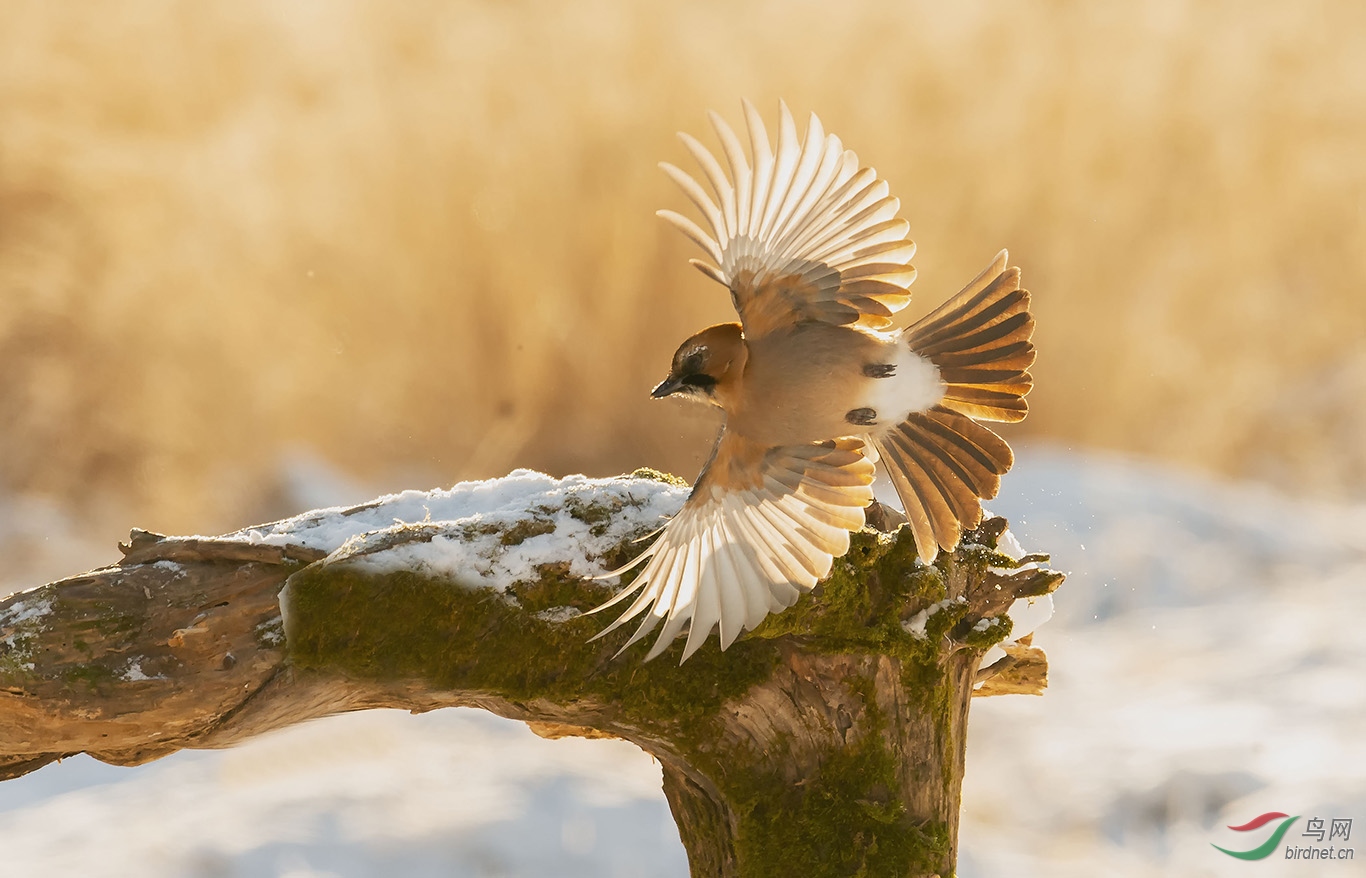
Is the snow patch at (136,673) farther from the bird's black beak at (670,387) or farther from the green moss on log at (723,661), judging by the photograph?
the bird's black beak at (670,387)

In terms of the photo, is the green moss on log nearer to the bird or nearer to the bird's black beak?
the bird

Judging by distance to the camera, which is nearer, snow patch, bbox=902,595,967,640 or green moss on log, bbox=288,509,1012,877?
green moss on log, bbox=288,509,1012,877

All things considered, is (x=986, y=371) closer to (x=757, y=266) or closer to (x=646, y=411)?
(x=757, y=266)

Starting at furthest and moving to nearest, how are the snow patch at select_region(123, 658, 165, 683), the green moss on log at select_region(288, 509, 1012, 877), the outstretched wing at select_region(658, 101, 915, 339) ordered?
the outstretched wing at select_region(658, 101, 915, 339) < the green moss on log at select_region(288, 509, 1012, 877) < the snow patch at select_region(123, 658, 165, 683)

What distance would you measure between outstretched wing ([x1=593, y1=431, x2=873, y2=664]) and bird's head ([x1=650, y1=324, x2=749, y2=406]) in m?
0.09

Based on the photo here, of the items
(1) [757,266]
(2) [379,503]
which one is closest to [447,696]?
(2) [379,503]

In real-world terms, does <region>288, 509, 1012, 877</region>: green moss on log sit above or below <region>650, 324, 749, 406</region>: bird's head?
below

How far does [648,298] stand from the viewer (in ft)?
17.1

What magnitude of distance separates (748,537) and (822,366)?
0.31 m

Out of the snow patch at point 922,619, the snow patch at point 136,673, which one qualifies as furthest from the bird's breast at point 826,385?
the snow patch at point 136,673

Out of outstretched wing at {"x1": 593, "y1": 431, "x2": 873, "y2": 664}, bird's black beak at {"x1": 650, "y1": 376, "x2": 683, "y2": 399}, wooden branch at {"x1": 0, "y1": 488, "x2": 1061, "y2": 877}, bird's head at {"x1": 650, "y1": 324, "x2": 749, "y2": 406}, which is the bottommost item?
wooden branch at {"x1": 0, "y1": 488, "x2": 1061, "y2": 877}

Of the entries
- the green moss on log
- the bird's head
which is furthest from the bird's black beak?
the green moss on log

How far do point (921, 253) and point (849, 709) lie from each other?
341cm

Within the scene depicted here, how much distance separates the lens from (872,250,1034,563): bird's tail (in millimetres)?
1897
